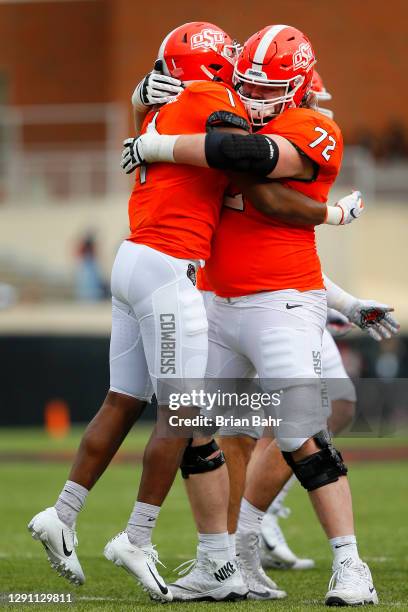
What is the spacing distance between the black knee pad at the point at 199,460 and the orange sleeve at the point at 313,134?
1141mm

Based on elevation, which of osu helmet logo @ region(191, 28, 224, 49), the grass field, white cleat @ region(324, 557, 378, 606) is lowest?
the grass field

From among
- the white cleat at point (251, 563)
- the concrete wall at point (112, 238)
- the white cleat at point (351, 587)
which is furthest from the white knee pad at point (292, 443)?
the concrete wall at point (112, 238)

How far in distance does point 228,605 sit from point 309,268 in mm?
1278

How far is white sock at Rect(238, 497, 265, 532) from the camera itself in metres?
5.17

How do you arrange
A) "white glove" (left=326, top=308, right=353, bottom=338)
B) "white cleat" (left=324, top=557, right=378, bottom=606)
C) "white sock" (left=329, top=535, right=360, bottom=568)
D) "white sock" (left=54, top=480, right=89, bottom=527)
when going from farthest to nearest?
"white glove" (left=326, top=308, right=353, bottom=338) → "white sock" (left=54, top=480, right=89, bottom=527) → "white sock" (left=329, top=535, right=360, bottom=568) → "white cleat" (left=324, top=557, right=378, bottom=606)

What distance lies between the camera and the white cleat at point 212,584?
15.6 feet

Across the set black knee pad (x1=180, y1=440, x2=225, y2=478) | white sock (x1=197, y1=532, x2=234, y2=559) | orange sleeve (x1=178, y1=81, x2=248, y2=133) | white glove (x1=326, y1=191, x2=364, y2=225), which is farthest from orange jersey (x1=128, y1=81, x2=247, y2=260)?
white sock (x1=197, y1=532, x2=234, y2=559)

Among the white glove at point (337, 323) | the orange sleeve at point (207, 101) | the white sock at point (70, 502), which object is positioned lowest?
the white sock at point (70, 502)

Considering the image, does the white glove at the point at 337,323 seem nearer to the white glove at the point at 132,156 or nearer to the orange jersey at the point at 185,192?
the orange jersey at the point at 185,192

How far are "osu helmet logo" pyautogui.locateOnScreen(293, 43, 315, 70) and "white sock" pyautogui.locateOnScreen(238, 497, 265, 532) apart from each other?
5.93 feet

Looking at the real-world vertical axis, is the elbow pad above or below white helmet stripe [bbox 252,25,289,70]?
below

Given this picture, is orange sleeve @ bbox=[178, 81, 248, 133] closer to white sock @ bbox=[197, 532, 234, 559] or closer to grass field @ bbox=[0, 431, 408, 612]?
white sock @ bbox=[197, 532, 234, 559]

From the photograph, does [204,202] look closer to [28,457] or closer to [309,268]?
[309,268]

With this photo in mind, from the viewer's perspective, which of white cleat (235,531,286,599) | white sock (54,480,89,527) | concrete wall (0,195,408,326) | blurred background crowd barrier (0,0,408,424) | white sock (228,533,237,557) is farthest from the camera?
concrete wall (0,195,408,326)
